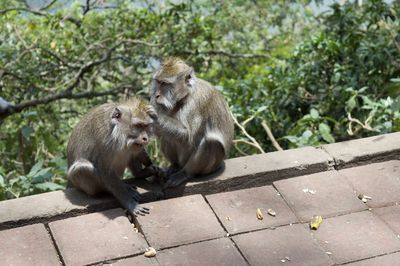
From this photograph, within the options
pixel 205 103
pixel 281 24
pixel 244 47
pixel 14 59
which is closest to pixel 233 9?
pixel 244 47

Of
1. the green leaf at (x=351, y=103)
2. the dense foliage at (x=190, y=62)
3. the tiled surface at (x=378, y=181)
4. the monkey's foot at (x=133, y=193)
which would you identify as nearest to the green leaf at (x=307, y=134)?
the dense foliage at (x=190, y=62)

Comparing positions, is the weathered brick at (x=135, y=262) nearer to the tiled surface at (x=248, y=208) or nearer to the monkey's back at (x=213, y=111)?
the tiled surface at (x=248, y=208)

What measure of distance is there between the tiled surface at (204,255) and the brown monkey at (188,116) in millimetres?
829

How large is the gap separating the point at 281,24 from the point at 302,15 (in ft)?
1.43

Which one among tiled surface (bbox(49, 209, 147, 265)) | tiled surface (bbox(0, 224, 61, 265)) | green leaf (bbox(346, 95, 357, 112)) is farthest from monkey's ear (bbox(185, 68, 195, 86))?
green leaf (bbox(346, 95, 357, 112))

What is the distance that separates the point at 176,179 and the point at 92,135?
24.4 inches

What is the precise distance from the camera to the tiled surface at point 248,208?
4.05 metres

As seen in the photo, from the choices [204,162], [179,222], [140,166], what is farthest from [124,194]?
[204,162]

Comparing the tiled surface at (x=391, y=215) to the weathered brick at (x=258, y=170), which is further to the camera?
the weathered brick at (x=258, y=170)

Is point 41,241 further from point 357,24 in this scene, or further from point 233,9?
point 233,9

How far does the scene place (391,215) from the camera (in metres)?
4.16

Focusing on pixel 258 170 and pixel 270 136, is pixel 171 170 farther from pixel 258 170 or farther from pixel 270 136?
pixel 270 136

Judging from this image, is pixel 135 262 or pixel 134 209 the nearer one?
pixel 135 262

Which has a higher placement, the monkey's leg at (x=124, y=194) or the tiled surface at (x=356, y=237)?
the monkey's leg at (x=124, y=194)
